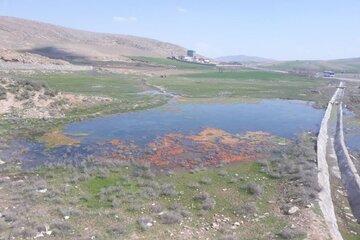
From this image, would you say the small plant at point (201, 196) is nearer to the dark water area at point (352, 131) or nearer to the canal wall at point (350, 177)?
the canal wall at point (350, 177)

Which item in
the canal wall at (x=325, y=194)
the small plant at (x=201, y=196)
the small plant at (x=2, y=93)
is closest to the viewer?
the canal wall at (x=325, y=194)

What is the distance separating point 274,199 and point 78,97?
36653 millimetres

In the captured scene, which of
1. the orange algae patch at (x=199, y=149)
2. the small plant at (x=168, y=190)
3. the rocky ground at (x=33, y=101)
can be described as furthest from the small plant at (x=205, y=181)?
the rocky ground at (x=33, y=101)

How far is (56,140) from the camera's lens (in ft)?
107

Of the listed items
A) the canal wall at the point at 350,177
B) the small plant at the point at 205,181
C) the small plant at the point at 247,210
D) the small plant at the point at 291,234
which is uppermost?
the small plant at the point at 291,234

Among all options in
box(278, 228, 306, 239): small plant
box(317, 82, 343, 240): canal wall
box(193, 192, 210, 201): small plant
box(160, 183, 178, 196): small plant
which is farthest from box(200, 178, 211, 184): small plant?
box(278, 228, 306, 239): small plant

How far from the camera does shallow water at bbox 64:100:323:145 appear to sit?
36688 mm

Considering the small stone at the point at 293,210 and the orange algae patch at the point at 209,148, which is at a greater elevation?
→ the small stone at the point at 293,210

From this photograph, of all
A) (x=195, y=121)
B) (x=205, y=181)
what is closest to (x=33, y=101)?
(x=195, y=121)

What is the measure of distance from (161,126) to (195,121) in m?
5.20

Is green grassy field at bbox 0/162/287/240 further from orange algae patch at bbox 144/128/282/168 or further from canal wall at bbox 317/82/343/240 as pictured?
orange algae patch at bbox 144/128/282/168

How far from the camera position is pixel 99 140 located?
109 ft

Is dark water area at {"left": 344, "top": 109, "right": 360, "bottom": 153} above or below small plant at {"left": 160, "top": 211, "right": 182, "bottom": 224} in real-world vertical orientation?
below

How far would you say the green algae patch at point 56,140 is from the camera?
31413mm
